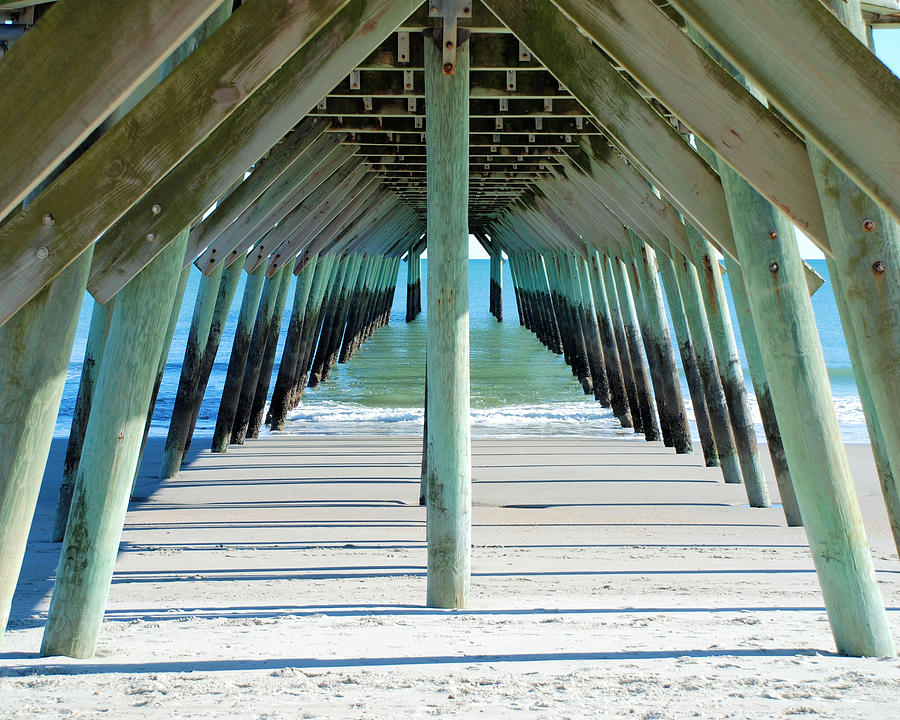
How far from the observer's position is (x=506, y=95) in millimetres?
6363

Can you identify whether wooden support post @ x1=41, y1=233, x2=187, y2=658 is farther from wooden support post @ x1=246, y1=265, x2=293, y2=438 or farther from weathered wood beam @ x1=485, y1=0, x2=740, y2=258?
wooden support post @ x1=246, y1=265, x2=293, y2=438

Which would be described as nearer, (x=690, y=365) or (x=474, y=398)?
(x=690, y=365)

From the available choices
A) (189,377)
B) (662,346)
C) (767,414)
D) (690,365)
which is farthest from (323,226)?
(767,414)

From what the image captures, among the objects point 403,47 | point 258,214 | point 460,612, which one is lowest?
point 460,612

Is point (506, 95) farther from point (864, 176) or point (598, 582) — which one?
point (864, 176)

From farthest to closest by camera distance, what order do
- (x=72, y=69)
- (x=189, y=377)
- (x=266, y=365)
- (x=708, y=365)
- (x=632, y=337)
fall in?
(x=632, y=337)
(x=266, y=365)
(x=189, y=377)
(x=708, y=365)
(x=72, y=69)

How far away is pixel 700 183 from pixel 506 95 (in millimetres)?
3263

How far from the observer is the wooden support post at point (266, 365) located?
10.9 meters

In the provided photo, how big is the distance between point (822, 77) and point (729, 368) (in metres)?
5.72

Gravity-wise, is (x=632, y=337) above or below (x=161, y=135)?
above

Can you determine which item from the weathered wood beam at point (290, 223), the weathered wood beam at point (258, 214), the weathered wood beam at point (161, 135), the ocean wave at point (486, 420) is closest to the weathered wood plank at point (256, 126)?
the weathered wood beam at point (161, 135)

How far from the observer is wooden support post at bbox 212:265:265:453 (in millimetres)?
9758

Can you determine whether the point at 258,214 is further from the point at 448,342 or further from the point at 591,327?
the point at 591,327

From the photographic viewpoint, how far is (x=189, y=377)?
8.73 m
